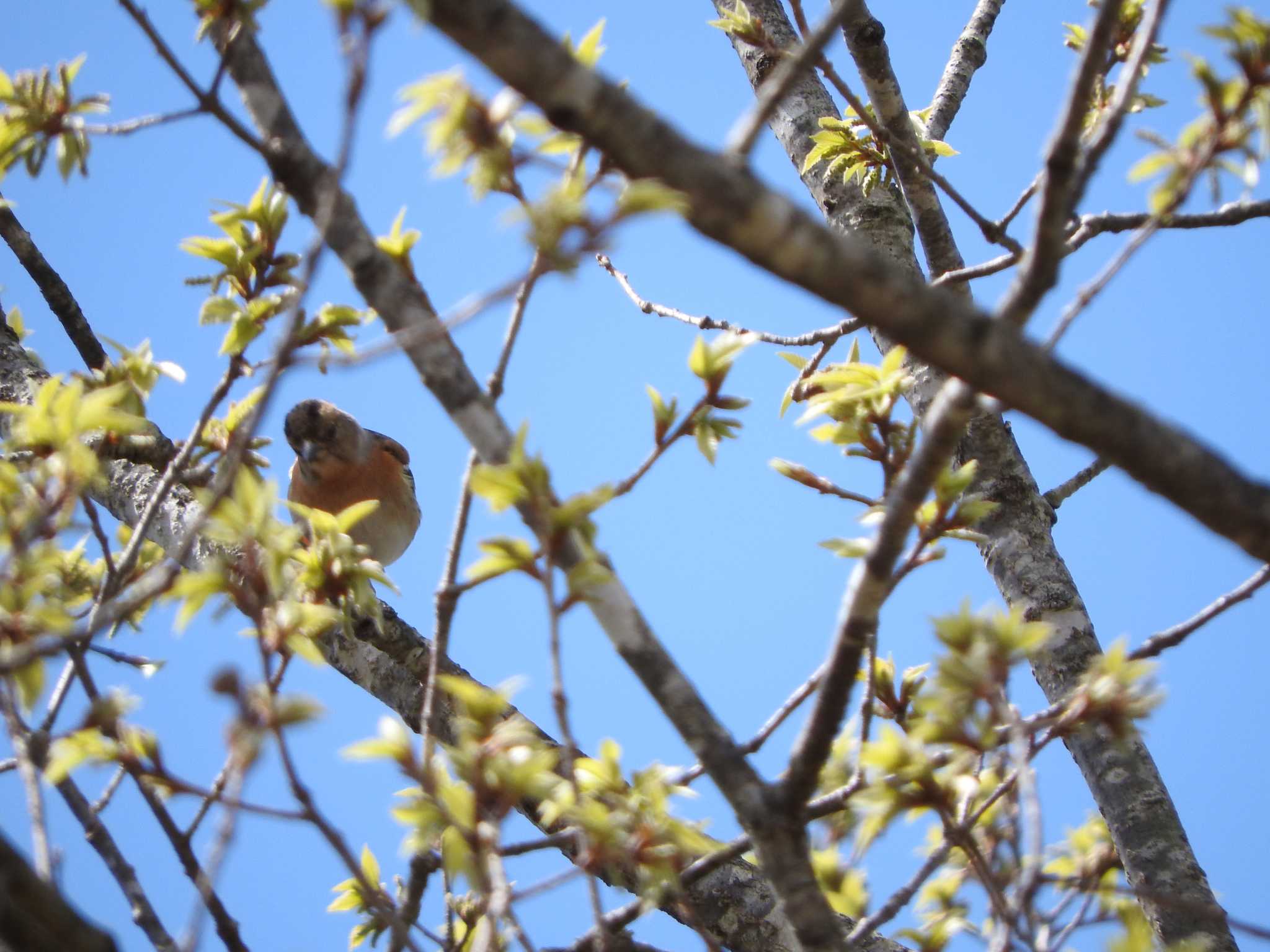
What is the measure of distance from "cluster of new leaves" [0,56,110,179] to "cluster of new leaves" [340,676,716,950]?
1.36 m

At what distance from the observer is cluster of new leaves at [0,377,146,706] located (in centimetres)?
176

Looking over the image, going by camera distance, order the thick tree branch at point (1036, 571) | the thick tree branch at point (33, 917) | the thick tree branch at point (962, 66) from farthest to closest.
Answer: the thick tree branch at point (962, 66)
the thick tree branch at point (1036, 571)
the thick tree branch at point (33, 917)

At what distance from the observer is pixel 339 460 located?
672 centimetres

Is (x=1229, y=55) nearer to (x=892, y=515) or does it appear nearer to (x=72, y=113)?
(x=892, y=515)

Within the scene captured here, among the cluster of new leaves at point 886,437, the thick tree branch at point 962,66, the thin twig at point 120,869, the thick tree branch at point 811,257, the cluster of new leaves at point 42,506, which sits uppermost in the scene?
the thick tree branch at point 962,66

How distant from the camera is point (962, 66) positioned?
4.93m

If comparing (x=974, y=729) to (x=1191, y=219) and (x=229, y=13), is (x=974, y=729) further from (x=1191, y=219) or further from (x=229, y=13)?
(x=229, y=13)

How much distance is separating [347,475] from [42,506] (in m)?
4.84

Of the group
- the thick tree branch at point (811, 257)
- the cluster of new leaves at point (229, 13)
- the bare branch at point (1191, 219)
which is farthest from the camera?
the bare branch at point (1191, 219)

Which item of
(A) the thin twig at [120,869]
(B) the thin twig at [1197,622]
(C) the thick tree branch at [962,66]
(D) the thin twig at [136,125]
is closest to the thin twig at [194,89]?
(D) the thin twig at [136,125]

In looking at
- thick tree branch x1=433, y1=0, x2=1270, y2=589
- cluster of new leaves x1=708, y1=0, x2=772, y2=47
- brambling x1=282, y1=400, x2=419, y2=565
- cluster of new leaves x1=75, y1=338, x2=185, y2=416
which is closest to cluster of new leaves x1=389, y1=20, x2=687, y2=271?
thick tree branch x1=433, y1=0, x2=1270, y2=589

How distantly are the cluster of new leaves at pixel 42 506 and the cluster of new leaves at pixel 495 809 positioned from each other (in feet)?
1.75

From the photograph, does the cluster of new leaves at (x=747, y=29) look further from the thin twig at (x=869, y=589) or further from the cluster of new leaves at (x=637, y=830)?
the cluster of new leaves at (x=637, y=830)

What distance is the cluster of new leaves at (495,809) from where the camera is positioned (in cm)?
160
